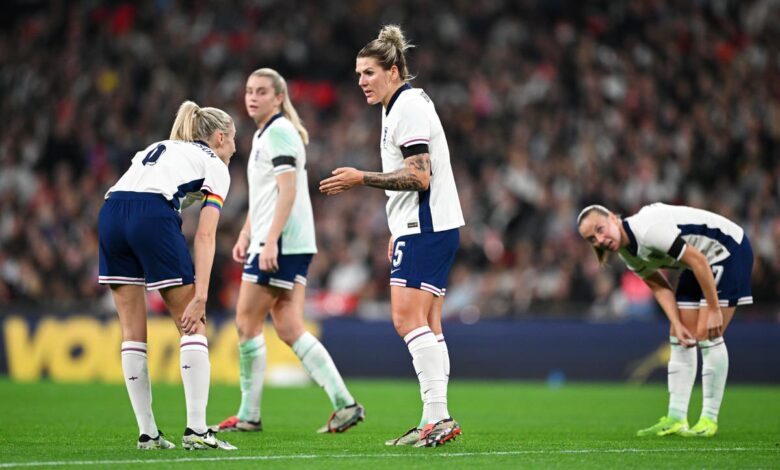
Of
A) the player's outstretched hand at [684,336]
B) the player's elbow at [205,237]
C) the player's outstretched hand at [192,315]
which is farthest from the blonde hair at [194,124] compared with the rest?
the player's outstretched hand at [684,336]

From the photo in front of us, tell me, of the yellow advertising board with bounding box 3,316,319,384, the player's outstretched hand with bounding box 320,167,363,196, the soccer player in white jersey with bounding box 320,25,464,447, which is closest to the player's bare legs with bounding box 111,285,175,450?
the player's outstretched hand with bounding box 320,167,363,196

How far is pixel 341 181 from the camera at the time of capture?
6.95m

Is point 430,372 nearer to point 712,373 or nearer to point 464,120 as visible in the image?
point 712,373

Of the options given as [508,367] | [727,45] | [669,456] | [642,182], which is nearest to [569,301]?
[508,367]

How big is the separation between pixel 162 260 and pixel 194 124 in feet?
3.37

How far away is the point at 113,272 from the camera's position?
22.8ft

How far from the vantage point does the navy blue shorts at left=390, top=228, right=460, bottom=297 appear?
7.32 metres

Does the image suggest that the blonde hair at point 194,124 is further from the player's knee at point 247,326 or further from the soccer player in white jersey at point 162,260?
the player's knee at point 247,326

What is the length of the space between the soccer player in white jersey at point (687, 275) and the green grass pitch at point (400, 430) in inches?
16.8

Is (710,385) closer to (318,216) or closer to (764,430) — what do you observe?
(764,430)

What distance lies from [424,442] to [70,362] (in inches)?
446

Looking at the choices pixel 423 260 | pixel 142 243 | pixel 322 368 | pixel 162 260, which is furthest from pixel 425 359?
pixel 322 368

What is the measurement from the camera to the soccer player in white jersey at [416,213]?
7.25 m

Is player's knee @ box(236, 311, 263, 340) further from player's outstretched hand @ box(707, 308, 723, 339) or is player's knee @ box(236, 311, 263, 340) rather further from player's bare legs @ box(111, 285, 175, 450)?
player's outstretched hand @ box(707, 308, 723, 339)
